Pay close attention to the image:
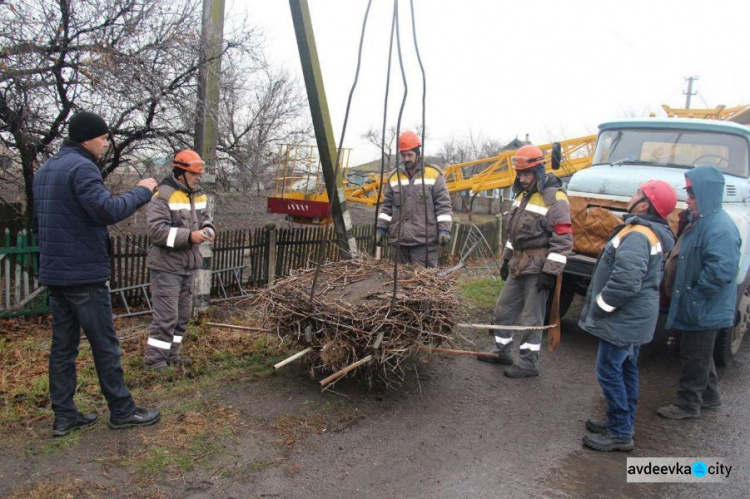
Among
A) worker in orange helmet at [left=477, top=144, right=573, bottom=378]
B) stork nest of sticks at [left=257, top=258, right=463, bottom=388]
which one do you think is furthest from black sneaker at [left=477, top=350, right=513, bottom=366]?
stork nest of sticks at [left=257, top=258, right=463, bottom=388]

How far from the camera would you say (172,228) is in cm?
439

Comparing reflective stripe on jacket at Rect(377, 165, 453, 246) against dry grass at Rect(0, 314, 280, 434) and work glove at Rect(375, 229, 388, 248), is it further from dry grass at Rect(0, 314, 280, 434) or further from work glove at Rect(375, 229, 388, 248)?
dry grass at Rect(0, 314, 280, 434)

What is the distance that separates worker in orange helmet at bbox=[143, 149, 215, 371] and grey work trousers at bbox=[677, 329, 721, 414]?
405cm

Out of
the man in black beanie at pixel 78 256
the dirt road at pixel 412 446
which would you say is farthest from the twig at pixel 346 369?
the man in black beanie at pixel 78 256

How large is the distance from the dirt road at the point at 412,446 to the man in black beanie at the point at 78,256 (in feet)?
0.79

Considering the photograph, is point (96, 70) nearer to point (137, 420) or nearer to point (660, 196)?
point (137, 420)

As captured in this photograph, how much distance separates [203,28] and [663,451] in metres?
5.99

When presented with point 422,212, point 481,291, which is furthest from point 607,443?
point 481,291

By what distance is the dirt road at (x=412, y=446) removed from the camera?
9.94 ft

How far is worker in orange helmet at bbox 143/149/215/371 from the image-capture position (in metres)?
4.41

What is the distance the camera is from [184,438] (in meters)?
3.43

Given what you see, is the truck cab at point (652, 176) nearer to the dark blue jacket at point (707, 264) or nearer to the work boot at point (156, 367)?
the dark blue jacket at point (707, 264)

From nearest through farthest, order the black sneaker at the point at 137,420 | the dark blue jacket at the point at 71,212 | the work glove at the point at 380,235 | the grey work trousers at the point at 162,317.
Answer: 1. the dark blue jacket at the point at 71,212
2. the black sneaker at the point at 137,420
3. the grey work trousers at the point at 162,317
4. the work glove at the point at 380,235

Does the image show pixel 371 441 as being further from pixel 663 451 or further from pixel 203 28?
pixel 203 28
